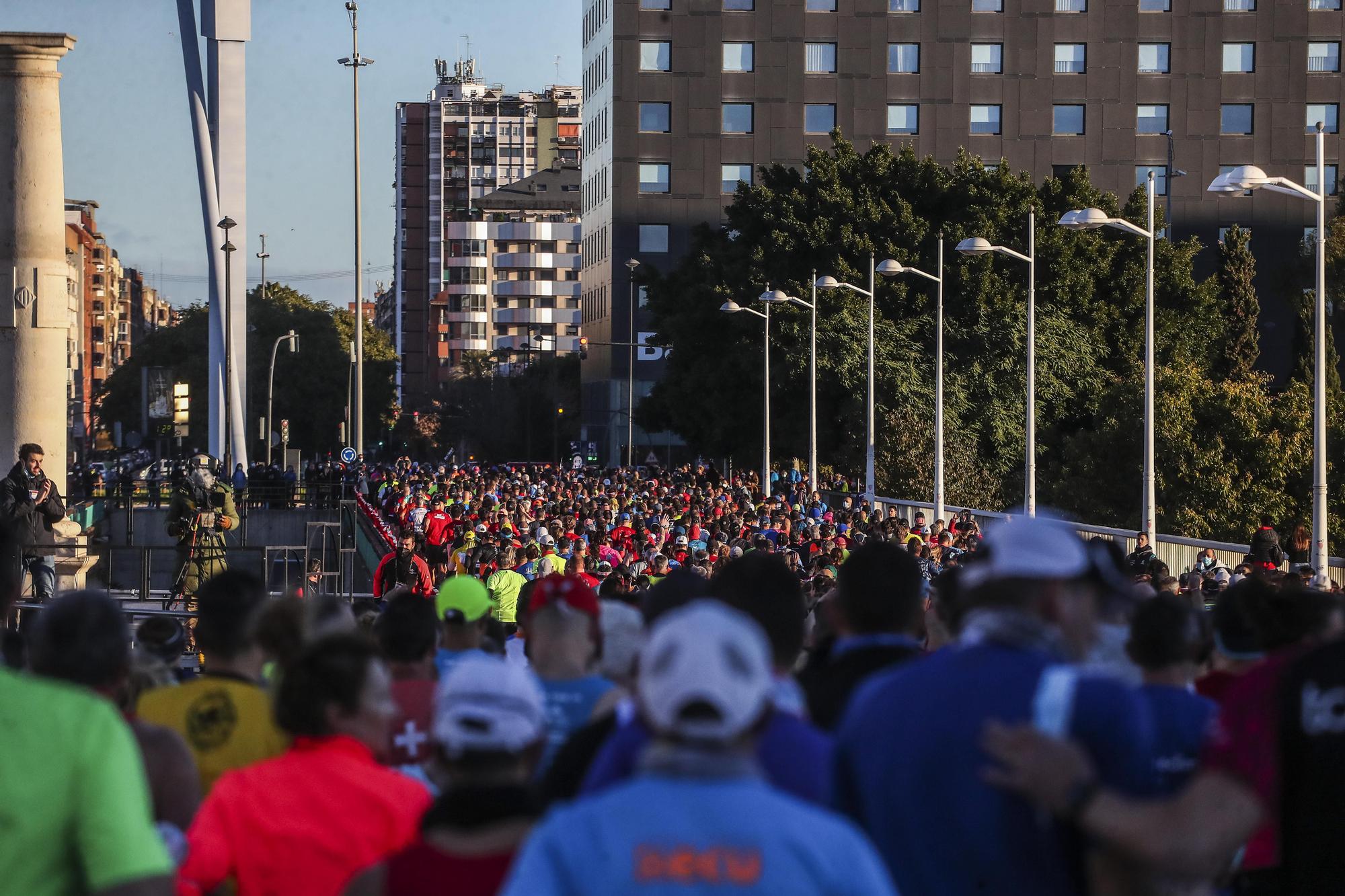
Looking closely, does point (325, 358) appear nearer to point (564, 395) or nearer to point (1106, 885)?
point (564, 395)

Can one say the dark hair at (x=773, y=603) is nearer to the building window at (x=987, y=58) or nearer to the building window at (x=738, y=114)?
the building window at (x=987, y=58)

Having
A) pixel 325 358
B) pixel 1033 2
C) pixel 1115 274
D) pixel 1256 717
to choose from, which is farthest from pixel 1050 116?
pixel 1256 717

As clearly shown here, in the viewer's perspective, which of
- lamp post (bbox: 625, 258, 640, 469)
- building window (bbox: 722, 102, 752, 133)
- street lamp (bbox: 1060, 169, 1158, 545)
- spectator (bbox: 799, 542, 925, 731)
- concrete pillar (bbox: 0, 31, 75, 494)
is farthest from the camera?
lamp post (bbox: 625, 258, 640, 469)

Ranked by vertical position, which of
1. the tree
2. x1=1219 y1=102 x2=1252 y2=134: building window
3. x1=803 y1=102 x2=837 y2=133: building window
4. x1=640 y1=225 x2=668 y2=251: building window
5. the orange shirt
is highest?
x1=803 y1=102 x2=837 y2=133: building window

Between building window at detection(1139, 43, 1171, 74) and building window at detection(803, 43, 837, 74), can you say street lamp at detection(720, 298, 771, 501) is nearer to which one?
building window at detection(803, 43, 837, 74)

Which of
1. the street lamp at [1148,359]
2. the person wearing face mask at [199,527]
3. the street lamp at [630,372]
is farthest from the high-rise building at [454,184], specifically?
the person wearing face mask at [199,527]

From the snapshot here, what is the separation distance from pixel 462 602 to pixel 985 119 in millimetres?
80046

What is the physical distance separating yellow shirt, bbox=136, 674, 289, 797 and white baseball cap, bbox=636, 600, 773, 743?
2306 millimetres

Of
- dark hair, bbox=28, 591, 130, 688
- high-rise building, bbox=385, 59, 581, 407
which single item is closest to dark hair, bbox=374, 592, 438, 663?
dark hair, bbox=28, 591, 130, 688

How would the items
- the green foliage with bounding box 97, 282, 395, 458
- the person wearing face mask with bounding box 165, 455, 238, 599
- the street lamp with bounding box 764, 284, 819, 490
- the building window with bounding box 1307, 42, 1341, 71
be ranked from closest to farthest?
1. the person wearing face mask with bounding box 165, 455, 238, 599
2. the street lamp with bounding box 764, 284, 819, 490
3. the building window with bounding box 1307, 42, 1341, 71
4. the green foliage with bounding box 97, 282, 395, 458

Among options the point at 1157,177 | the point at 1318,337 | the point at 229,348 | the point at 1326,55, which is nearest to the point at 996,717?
the point at 1318,337

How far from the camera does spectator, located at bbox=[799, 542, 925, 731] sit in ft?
15.0

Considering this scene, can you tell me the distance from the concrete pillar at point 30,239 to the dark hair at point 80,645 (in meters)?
21.7

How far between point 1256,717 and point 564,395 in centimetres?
10649
